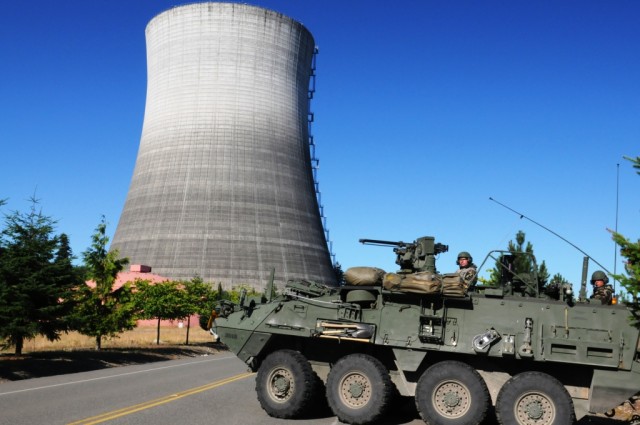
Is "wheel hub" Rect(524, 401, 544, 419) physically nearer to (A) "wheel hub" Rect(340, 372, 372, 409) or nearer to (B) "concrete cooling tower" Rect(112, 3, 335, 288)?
(A) "wheel hub" Rect(340, 372, 372, 409)

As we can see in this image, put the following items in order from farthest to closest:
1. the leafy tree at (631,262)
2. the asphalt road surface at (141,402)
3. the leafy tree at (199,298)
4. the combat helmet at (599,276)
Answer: the leafy tree at (199,298) → the combat helmet at (599,276) → the asphalt road surface at (141,402) → the leafy tree at (631,262)

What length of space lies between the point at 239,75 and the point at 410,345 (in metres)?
36.0

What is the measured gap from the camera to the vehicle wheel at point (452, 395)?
925 cm

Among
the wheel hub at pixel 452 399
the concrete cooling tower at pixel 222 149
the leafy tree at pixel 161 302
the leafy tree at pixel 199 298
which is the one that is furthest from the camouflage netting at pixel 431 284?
the concrete cooling tower at pixel 222 149

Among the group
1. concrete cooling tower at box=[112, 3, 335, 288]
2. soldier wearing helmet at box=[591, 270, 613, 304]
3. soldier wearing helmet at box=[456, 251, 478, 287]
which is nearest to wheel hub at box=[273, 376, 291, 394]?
soldier wearing helmet at box=[456, 251, 478, 287]

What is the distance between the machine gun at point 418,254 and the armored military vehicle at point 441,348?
4 cm

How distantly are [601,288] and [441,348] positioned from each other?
10.2 feet

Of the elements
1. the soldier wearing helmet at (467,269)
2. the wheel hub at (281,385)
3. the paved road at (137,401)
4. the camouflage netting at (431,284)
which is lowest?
the paved road at (137,401)

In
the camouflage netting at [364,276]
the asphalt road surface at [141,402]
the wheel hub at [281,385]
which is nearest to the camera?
the asphalt road surface at [141,402]

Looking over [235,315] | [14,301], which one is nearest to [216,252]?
[14,301]

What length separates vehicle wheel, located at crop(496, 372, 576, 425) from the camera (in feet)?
29.1

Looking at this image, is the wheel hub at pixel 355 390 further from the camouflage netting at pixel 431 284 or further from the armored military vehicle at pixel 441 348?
the camouflage netting at pixel 431 284

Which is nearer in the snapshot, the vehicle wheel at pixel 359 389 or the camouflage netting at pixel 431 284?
the vehicle wheel at pixel 359 389

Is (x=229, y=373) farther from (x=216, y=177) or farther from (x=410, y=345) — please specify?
(x=216, y=177)
